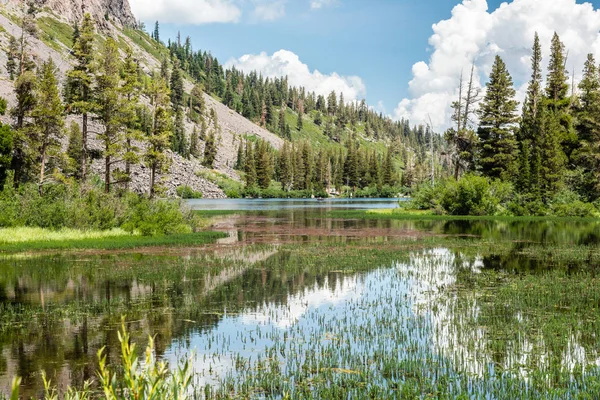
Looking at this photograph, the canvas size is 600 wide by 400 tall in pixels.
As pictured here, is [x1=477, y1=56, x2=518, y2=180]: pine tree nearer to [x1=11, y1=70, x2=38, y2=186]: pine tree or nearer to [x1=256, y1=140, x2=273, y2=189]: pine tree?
[x1=11, y1=70, x2=38, y2=186]: pine tree

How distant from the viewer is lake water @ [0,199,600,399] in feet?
34.1

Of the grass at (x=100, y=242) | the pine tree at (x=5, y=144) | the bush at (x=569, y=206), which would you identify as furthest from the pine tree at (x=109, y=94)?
the bush at (x=569, y=206)

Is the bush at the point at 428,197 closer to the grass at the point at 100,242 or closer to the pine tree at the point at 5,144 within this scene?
the grass at the point at 100,242

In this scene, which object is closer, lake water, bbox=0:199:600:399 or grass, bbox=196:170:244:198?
lake water, bbox=0:199:600:399

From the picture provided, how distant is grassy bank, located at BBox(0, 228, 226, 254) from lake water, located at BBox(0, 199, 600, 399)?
2621 millimetres

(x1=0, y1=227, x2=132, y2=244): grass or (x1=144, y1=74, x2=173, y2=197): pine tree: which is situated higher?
(x1=144, y1=74, x2=173, y2=197): pine tree

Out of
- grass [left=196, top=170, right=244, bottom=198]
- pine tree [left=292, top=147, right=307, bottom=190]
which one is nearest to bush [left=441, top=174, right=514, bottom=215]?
grass [left=196, top=170, right=244, bottom=198]

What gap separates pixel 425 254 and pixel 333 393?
72.6 feet

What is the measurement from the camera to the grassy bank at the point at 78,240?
31562mm

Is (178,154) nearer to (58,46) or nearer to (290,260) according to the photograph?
(58,46)

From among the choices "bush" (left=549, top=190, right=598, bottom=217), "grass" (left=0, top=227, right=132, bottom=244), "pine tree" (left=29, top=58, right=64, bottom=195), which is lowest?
"grass" (left=0, top=227, right=132, bottom=244)

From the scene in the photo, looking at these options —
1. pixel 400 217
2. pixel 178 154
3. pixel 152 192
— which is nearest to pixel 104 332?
pixel 152 192

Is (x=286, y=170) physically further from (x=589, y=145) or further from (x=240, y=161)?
(x=589, y=145)

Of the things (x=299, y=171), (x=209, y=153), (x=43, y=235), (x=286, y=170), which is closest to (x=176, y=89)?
(x=209, y=153)
